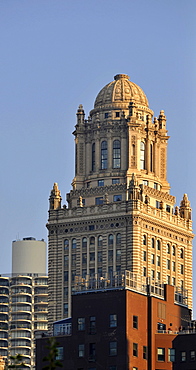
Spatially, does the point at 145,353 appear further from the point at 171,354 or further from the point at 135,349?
the point at 171,354

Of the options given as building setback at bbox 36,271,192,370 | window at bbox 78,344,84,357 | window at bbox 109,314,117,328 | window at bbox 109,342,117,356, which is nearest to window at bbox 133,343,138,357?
building setback at bbox 36,271,192,370

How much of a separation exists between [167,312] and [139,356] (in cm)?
932

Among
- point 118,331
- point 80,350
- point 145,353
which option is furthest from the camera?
point 145,353

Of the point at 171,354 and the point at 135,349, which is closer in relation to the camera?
the point at 135,349

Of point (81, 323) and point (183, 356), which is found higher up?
point (81, 323)

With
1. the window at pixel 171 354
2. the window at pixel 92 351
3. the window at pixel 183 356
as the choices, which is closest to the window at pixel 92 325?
the window at pixel 92 351

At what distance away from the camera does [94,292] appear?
19338 cm

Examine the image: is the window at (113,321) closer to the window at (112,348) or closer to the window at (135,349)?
the window at (112,348)

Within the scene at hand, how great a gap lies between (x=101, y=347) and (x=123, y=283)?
8.62 metres

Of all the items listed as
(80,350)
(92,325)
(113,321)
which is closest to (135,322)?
(113,321)

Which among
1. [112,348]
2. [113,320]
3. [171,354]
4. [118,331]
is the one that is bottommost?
[171,354]

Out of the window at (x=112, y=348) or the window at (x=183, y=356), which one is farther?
the window at (x=183, y=356)

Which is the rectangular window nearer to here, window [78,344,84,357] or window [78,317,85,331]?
window [78,317,85,331]

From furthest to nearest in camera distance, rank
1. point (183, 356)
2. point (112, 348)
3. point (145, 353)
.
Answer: point (145, 353) → point (183, 356) → point (112, 348)
